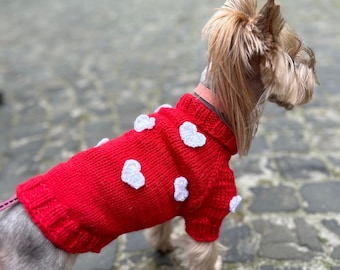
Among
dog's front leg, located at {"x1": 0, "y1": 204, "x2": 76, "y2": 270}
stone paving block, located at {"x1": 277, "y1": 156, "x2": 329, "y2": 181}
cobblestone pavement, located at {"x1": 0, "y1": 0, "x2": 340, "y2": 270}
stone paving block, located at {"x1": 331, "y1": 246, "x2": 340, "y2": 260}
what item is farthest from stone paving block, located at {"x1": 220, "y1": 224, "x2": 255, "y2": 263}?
dog's front leg, located at {"x1": 0, "y1": 204, "x2": 76, "y2": 270}

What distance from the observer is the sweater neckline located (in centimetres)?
282

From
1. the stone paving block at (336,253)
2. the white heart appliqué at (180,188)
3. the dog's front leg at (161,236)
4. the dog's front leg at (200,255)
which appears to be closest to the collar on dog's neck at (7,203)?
the white heart appliqué at (180,188)

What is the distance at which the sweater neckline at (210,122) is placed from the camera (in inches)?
111

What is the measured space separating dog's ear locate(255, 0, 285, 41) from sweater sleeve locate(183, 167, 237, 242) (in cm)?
88

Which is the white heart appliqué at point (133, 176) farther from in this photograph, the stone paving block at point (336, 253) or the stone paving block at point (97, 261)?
the stone paving block at point (336, 253)

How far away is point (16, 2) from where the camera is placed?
47.1 feet

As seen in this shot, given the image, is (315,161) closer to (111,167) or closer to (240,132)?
(240,132)

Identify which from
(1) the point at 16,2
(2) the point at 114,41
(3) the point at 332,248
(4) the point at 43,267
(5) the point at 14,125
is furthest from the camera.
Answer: (1) the point at 16,2

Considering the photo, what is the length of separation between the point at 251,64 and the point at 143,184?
3.16ft

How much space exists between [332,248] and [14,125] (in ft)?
14.4

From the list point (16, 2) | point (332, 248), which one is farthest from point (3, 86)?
point (16, 2)

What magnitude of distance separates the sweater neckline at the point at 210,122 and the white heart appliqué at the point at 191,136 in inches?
2.4

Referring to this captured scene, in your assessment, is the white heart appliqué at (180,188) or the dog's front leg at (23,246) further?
the white heart appliqué at (180,188)

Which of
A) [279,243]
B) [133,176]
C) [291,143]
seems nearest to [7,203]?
[133,176]
